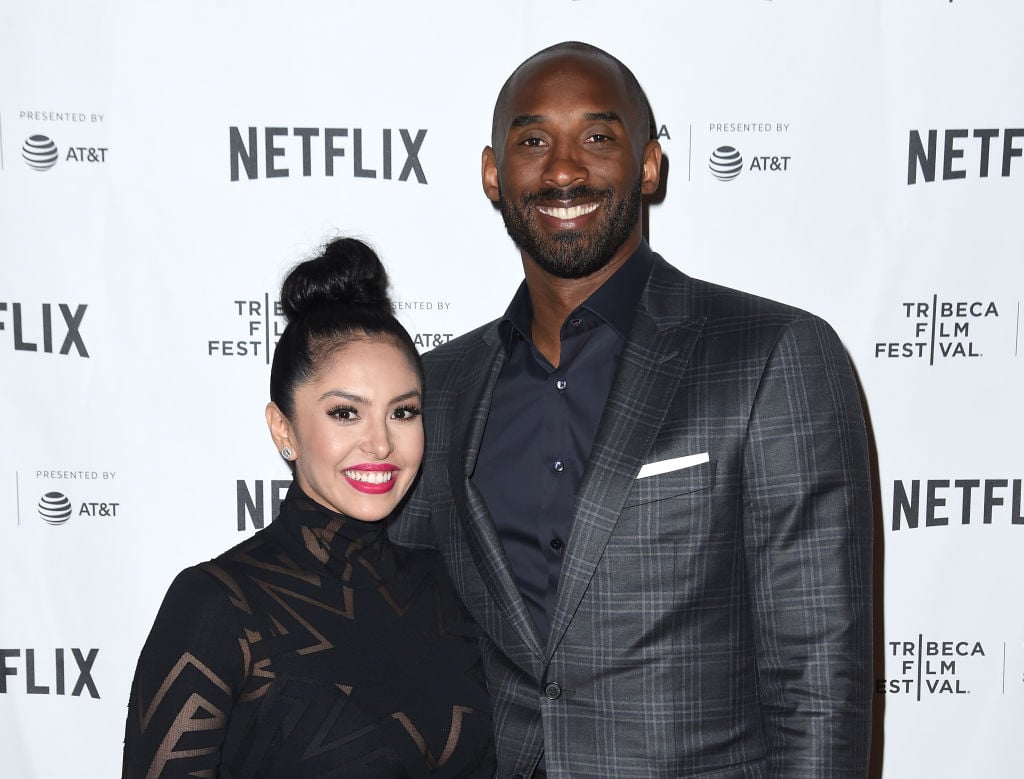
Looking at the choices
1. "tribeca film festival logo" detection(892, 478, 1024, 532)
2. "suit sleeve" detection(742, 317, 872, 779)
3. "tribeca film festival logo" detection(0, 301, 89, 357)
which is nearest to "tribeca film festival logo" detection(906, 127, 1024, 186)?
"tribeca film festival logo" detection(892, 478, 1024, 532)

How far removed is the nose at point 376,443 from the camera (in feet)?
5.70

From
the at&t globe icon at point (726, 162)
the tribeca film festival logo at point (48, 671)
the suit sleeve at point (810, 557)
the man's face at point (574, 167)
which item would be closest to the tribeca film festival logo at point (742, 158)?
the at&t globe icon at point (726, 162)

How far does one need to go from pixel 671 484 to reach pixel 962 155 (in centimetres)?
145

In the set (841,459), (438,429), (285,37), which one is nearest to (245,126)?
(285,37)

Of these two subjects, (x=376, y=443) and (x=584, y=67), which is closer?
(x=376, y=443)

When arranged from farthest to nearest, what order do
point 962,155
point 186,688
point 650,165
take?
point 962,155
point 650,165
point 186,688

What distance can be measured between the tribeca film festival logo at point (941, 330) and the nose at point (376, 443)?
1445 millimetres

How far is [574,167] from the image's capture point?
181 centimetres

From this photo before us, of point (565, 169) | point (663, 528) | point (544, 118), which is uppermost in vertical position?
point (544, 118)

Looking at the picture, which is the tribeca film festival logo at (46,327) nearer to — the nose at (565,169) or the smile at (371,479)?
the smile at (371,479)

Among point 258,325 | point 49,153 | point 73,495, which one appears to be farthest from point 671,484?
point 49,153

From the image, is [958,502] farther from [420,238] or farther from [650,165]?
[420,238]

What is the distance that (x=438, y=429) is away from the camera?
6.72 feet

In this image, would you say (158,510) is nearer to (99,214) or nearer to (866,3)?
(99,214)
